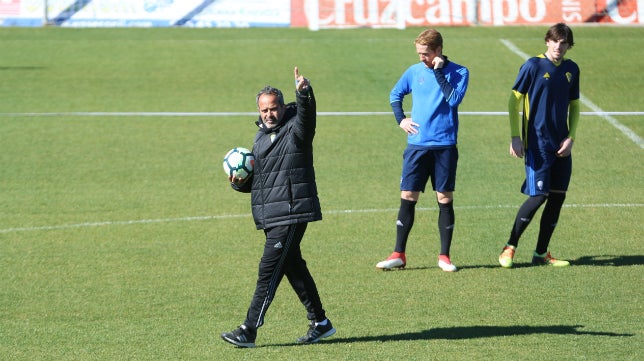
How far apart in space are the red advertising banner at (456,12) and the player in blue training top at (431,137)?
17.5m

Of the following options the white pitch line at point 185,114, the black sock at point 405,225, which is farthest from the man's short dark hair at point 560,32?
the white pitch line at point 185,114

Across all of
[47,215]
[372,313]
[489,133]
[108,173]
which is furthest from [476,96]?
[372,313]

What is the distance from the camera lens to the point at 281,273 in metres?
8.54

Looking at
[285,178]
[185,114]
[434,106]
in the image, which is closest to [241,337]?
[285,178]

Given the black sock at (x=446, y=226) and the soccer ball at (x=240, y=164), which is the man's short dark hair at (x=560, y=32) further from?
the soccer ball at (x=240, y=164)

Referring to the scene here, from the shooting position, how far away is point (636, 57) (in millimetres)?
23578

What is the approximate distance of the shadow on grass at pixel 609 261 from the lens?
10.9 m

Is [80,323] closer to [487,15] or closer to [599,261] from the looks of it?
[599,261]

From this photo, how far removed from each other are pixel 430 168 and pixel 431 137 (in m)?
0.34

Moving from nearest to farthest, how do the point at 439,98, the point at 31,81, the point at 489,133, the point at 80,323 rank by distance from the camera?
1. the point at 80,323
2. the point at 439,98
3. the point at 489,133
4. the point at 31,81

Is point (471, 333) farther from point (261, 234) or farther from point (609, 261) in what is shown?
point (261, 234)

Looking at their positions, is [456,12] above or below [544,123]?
below

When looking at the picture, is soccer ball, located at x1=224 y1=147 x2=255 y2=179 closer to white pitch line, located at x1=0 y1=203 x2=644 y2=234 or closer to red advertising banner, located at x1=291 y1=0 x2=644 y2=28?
white pitch line, located at x1=0 y1=203 x2=644 y2=234

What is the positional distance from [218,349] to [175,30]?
66.6ft
